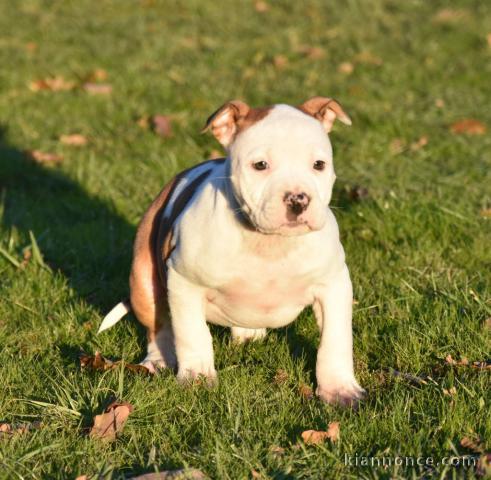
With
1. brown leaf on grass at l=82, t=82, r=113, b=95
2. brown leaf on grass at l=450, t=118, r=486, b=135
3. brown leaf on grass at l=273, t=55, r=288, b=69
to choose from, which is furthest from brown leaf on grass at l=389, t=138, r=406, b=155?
brown leaf on grass at l=82, t=82, r=113, b=95

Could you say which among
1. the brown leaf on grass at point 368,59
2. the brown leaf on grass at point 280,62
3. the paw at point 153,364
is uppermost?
the brown leaf on grass at point 368,59

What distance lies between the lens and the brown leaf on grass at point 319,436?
332 cm

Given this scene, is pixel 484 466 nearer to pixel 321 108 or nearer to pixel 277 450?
pixel 277 450

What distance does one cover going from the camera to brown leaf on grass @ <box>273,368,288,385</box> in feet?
13.0

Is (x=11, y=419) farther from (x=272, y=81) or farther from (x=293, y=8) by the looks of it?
(x=293, y=8)

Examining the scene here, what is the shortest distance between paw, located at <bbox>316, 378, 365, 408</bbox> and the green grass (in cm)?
7

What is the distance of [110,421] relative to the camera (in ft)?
11.5

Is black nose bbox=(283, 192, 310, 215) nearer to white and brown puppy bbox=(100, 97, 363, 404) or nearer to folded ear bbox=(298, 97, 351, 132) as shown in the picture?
white and brown puppy bbox=(100, 97, 363, 404)

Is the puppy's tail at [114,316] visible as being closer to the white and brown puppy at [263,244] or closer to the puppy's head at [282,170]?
the white and brown puppy at [263,244]

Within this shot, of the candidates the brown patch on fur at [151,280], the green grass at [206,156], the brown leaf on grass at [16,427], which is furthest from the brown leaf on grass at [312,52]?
the brown leaf on grass at [16,427]

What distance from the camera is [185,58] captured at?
1037 cm

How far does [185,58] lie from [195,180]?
6.22m

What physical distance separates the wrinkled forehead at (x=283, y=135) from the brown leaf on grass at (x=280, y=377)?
101cm

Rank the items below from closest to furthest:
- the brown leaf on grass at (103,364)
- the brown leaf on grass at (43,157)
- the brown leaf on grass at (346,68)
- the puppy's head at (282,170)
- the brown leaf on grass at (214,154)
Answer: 1. the puppy's head at (282,170)
2. the brown leaf on grass at (103,364)
3. the brown leaf on grass at (214,154)
4. the brown leaf on grass at (43,157)
5. the brown leaf on grass at (346,68)
